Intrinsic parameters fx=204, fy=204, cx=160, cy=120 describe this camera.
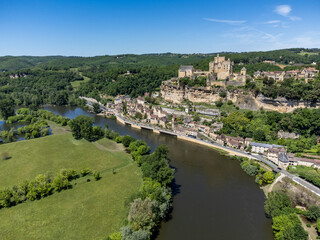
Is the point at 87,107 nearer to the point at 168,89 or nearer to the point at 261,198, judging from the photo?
the point at 168,89

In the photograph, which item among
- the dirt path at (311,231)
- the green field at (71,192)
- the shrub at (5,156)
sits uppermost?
the shrub at (5,156)

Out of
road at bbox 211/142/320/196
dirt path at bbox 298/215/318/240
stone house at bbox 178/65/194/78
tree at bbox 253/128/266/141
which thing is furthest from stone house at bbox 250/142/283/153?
stone house at bbox 178/65/194/78

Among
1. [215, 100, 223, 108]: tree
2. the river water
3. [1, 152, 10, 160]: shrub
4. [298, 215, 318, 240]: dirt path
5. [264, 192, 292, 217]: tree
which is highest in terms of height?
[215, 100, 223, 108]: tree

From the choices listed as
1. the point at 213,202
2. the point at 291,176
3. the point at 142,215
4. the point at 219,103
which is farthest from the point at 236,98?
the point at 142,215

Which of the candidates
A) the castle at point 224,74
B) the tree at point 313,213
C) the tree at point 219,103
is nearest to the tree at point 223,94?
the tree at point 219,103

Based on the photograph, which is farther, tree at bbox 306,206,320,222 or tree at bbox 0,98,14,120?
tree at bbox 0,98,14,120

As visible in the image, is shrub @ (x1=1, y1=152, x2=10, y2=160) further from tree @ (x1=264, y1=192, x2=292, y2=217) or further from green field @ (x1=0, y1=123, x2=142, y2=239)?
tree @ (x1=264, y1=192, x2=292, y2=217)

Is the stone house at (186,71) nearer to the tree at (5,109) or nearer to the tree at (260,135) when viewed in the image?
the tree at (260,135)

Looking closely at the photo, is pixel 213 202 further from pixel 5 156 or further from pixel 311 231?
pixel 5 156
